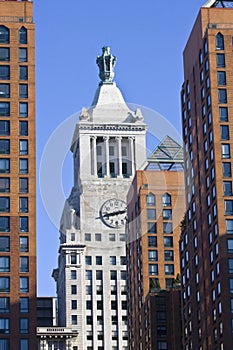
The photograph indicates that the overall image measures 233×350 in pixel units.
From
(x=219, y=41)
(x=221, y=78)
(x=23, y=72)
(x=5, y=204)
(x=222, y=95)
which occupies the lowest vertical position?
(x=5, y=204)

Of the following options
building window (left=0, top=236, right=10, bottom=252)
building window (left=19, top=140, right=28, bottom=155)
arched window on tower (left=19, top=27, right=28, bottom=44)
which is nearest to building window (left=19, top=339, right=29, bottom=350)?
building window (left=0, top=236, right=10, bottom=252)

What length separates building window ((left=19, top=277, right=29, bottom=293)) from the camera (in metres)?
163

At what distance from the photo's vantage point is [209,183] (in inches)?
6629

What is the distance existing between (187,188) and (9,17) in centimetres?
3756

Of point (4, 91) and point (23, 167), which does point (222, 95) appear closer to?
point (23, 167)

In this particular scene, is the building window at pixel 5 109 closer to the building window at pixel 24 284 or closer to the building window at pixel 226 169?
the building window at pixel 24 284

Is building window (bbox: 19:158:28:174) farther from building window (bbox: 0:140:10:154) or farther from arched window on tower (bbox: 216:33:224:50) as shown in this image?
arched window on tower (bbox: 216:33:224:50)

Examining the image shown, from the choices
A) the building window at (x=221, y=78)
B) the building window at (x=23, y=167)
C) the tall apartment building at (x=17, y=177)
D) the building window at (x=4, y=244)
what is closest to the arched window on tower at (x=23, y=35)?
the tall apartment building at (x=17, y=177)

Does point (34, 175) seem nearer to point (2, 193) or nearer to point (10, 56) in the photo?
point (2, 193)

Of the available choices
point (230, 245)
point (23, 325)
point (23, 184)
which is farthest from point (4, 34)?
point (230, 245)

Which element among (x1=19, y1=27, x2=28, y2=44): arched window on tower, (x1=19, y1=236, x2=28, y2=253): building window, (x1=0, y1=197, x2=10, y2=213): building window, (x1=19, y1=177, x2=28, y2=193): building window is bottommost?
(x1=19, y1=236, x2=28, y2=253): building window

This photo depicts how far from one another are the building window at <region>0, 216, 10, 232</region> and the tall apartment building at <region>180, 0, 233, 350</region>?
2763 centimetres

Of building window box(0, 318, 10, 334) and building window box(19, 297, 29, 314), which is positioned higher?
building window box(19, 297, 29, 314)

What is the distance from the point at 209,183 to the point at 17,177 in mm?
26885
